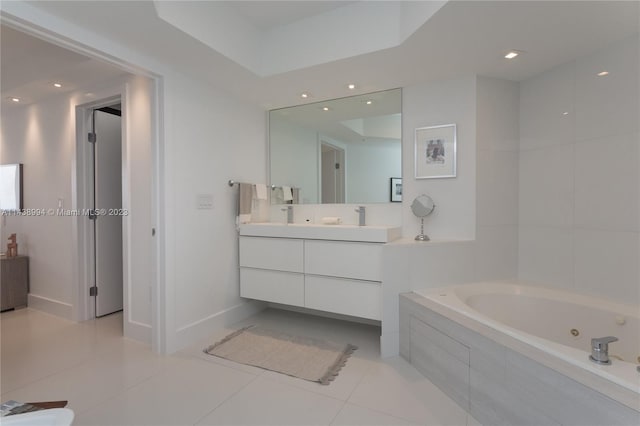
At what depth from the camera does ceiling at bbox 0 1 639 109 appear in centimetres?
174

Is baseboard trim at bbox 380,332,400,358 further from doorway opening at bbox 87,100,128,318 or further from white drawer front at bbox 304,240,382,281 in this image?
doorway opening at bbox 87,100,128,318

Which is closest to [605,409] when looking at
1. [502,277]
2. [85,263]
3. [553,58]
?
[502,277]

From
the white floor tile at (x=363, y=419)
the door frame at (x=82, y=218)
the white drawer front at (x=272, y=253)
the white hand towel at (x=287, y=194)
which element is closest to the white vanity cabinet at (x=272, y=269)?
the white drawer front at (x=272, y=253)

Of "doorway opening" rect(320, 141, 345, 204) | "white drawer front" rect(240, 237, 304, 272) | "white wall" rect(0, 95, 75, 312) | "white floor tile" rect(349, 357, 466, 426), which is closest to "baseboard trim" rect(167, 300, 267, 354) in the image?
"white drawer front" rect(240, 237, 304, 272)

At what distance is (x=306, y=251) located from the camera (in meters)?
2.79

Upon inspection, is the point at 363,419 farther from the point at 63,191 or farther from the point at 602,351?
the point at 63,191

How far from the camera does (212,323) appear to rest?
281 cm

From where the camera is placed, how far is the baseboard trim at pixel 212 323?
2527 mm

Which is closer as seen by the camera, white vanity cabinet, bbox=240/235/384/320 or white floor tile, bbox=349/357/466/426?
white floor tile, bbox=349/357/466/426

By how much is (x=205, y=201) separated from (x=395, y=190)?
1689mm

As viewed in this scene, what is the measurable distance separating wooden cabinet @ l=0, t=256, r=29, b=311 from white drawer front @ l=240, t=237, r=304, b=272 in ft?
8.29

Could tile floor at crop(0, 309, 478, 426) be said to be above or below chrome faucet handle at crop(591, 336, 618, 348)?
below

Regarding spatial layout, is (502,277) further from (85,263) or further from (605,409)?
(85,263)

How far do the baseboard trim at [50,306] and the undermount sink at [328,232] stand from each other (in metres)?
1.94
